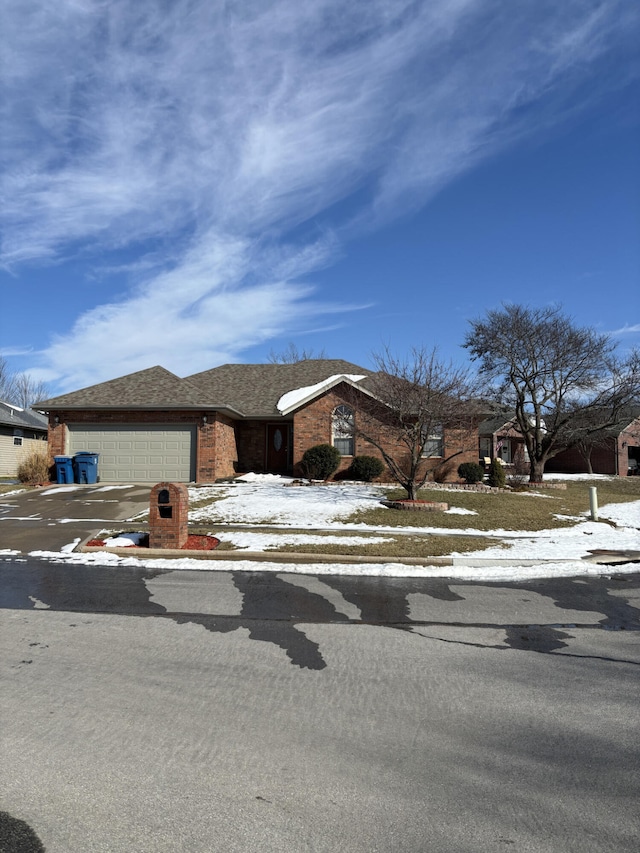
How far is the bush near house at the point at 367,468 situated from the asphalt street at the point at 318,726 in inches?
586

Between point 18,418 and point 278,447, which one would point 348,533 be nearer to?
point 278,447

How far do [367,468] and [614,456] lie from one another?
25504mm

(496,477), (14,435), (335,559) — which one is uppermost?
(14,435)

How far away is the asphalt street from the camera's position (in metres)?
2.82

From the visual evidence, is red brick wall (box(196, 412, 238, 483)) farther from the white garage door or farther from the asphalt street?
the asphalt street

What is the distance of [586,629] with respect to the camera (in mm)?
6211

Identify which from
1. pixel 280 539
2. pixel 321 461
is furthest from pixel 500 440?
pixel 280 539

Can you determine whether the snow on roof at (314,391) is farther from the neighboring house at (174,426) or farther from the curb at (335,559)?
the curb at (335,559)

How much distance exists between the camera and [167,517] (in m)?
10.8

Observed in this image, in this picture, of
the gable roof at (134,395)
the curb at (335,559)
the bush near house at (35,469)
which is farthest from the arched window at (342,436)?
the curb at (335,559)

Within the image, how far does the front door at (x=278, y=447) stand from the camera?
83.9 feet

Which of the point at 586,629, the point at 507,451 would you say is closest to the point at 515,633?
the point at 586,629

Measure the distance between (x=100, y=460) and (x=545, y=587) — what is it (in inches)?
711

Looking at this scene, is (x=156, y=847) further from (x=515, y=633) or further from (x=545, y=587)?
(x=545, y=587)
